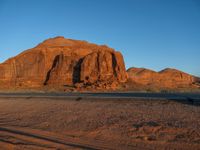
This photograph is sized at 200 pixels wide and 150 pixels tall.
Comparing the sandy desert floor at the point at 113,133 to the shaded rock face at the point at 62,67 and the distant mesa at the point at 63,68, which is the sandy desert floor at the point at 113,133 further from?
the shaded rock face at the point at 62,67

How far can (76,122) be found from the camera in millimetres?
12539

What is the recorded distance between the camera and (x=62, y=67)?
73875mm

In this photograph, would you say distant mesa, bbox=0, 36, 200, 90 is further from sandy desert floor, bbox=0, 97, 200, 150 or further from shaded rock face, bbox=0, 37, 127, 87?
sandy desert floor, bbox=0, 97, 200, 150

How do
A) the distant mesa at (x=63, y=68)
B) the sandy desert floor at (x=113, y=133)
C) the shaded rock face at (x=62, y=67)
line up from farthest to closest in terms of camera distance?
the shaded rock face at (x=62, y=67)
the distant mesa at (x=63, y=68)
the sandy desert floor at (x=113, y=133)

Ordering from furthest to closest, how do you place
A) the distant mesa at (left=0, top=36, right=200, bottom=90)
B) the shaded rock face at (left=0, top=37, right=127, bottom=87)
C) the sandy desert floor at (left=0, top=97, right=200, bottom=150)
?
the shaded rock face at (left=0, top=37, right=127, bottom=87), the distant mesa at (left=0, top=36, right=200, bottom=90), the sandy desert floor at (left=0, top=97, right=200, bottom=150)

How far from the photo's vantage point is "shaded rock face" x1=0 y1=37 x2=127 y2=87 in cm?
7150

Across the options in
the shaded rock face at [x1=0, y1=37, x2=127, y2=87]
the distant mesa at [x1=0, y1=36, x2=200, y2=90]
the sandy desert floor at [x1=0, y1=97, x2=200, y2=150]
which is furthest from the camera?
the shaded rock face at [x1=0, y1=37, x2=127, y2=87]

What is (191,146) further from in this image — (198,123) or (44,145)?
(44,145)

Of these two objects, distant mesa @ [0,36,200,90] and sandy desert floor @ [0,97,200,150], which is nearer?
sandy desert floor @ [0,97,200,150]

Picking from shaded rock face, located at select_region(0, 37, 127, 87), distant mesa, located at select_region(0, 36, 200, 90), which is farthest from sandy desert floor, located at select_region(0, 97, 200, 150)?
shaded rock face, located at select_region(0, 37, 127, 87)

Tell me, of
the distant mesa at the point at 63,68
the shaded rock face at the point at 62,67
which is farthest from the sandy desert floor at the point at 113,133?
the shaded rock face at the point at 62,67

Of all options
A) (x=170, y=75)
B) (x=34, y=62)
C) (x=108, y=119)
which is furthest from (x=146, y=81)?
(x=108, y=119)

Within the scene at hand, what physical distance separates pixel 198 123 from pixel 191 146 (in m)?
2.94

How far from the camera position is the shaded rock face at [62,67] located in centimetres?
7150
